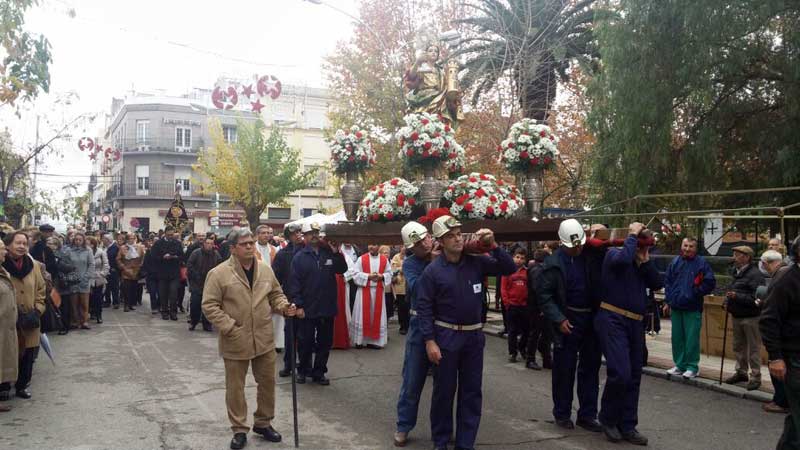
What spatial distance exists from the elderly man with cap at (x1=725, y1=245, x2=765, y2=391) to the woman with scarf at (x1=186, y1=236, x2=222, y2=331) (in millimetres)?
9507

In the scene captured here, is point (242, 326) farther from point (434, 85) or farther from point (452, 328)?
point (434, 85)

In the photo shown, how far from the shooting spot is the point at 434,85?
1053 centimetres

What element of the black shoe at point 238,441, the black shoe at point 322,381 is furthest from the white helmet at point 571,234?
the black shoe at point 322,381

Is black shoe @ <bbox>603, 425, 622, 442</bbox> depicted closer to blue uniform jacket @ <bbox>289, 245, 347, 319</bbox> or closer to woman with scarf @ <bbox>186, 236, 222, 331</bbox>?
blue uniform jacket @ <bbox>289, 245, 347, 319</bbox>

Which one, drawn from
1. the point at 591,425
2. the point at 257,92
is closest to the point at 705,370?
the point at 591,425

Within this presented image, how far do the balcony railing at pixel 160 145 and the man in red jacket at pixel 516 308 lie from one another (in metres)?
45.3

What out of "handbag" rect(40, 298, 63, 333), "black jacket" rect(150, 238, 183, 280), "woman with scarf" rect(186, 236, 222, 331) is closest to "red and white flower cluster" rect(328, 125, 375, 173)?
"handbag" rect(40, 298, 63, 333)

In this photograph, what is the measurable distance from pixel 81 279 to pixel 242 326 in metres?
9.08

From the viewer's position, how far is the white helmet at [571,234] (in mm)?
6874

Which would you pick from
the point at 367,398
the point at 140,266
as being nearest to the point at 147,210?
the point at 140,266

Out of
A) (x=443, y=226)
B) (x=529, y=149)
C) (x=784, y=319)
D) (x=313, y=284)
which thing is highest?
(x=529, y=149)

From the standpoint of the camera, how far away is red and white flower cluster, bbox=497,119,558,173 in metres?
8.68

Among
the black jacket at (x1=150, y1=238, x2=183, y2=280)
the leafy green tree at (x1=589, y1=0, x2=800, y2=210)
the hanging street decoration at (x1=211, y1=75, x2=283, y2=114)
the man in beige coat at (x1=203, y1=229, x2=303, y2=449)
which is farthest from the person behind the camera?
the hanging street decoration at (x1=211, y1=75, x2=283, y2=114)

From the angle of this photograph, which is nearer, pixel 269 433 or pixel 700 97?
pixel 269 433
